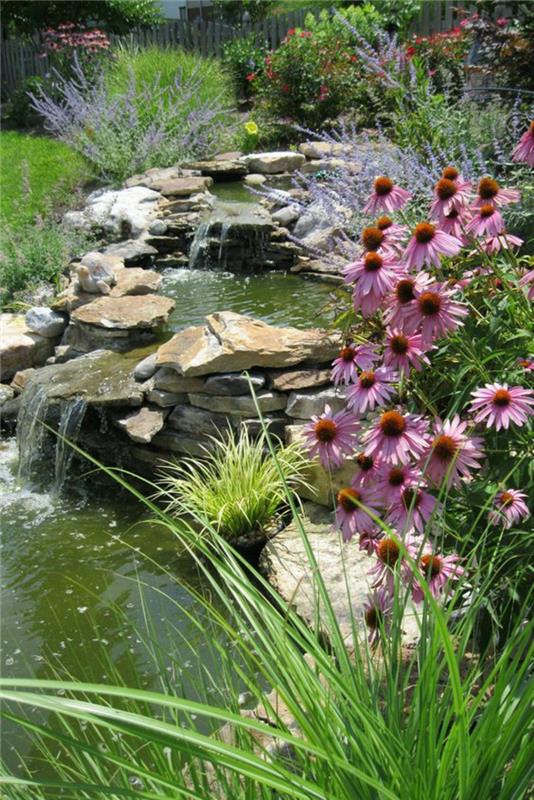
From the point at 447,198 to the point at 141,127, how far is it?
8.81m

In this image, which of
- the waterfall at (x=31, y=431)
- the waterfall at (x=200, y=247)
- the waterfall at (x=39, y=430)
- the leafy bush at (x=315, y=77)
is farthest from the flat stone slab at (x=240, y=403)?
the leafy bush at (x=315, y=77)

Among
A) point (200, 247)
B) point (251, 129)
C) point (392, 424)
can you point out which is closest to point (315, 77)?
point (251, 129)

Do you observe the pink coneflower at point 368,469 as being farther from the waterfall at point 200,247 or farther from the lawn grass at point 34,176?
the lawn grass at point 34,176

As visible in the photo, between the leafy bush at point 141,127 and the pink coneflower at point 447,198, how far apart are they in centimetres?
807

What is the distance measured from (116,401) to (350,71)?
7.95m

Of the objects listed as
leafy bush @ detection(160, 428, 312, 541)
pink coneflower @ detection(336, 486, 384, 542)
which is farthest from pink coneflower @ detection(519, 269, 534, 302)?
leafy bush @ detection(160, 428, 312, 541)

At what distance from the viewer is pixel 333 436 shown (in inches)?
80.8

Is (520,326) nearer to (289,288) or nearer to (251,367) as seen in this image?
(251,367)

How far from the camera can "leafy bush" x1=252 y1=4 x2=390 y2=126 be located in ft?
36.6

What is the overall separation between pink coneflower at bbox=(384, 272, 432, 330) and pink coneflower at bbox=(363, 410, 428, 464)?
261 mm

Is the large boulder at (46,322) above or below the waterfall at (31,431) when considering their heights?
above

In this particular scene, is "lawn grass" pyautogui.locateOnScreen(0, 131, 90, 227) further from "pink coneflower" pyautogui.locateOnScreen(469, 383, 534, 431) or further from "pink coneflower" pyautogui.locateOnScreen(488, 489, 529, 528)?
"pink coneflower" pyautogui.locateOnScreen(488, 489, 529, 528)

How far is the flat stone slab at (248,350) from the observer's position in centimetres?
445

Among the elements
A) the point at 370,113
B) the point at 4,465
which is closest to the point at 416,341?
the point at 4,465
